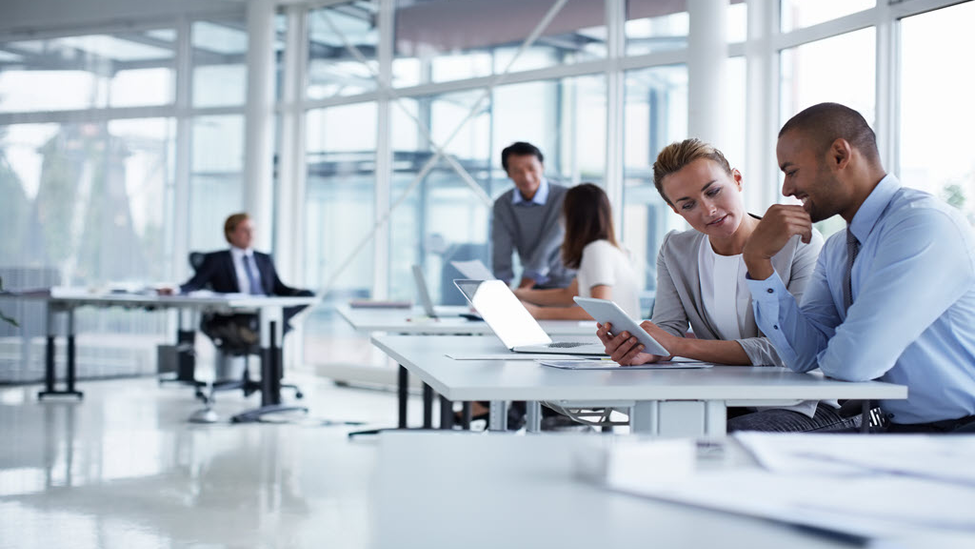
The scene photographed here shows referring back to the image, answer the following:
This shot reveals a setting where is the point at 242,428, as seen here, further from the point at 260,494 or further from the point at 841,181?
the point at 841,181

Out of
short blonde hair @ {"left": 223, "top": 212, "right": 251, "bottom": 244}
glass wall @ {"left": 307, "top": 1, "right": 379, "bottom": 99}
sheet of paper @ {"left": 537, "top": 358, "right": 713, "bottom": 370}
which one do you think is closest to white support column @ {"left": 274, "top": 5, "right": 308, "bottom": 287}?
glass wall @ {"left": 307, "top": 1, "right": 379, "bottom": 99}

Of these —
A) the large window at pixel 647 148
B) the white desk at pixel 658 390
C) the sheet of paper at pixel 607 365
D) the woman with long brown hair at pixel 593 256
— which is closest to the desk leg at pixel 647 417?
the white desk at pixel 658 390

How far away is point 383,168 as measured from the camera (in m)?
8.02

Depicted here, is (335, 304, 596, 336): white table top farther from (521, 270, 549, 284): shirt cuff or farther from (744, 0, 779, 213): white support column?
(744, 0, 779, 213): white support column

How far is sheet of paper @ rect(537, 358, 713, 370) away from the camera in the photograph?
1.87 meters

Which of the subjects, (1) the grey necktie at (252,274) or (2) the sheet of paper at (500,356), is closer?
(2) the sheet of paper at (500,356)

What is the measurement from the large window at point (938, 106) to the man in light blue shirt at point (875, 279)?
116 inches

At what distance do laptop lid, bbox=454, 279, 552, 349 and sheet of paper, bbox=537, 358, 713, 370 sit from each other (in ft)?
1.06

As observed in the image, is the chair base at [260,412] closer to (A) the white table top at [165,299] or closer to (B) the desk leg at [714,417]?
(A) the white table top at [165,299]

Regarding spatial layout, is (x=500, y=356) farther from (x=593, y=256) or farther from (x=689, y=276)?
(x=593, y=256)

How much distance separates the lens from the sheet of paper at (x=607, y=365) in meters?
1.87

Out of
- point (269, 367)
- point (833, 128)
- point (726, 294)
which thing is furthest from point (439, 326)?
point (269, 367)

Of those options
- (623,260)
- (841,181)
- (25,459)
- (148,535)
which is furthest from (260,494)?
(841,181)

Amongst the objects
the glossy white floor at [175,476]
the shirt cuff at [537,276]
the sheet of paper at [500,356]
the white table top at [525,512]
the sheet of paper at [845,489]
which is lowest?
the glossy white floor at [175,476]
